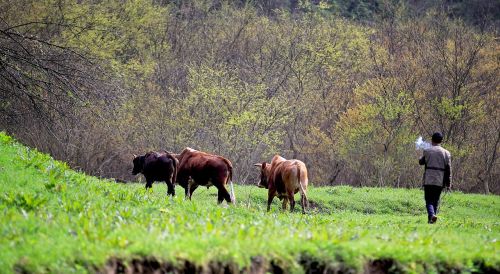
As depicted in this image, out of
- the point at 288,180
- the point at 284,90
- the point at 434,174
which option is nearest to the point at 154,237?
the point at 434,174

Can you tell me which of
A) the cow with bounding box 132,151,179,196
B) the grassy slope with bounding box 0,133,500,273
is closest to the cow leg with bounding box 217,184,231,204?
the cow with bounding box 132,151,179,196

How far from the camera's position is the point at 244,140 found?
142ft

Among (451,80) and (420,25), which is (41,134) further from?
(420,25)

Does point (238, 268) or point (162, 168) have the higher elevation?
point (238, 268)

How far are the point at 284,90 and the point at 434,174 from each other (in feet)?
106

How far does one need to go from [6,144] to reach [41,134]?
58.5 feet

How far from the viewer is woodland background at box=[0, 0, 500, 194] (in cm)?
4088

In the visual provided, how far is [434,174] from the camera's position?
57.6 feet

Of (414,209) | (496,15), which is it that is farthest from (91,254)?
(496,15)

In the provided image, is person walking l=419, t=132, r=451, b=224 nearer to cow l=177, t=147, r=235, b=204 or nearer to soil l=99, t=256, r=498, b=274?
cow l=177, t=147, r=235, b=204

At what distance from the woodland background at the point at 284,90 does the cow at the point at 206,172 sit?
1091 cm

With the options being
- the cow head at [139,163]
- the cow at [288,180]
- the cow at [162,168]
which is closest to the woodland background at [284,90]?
the cow head at [139,163]

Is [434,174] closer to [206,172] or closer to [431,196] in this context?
[431,196]

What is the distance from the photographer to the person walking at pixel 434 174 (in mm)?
17547
